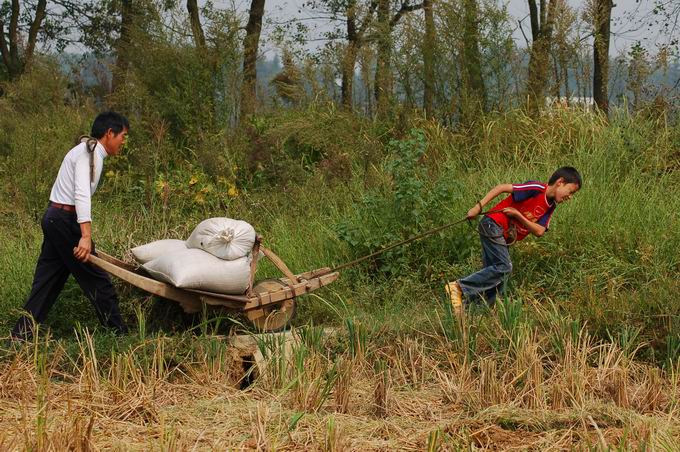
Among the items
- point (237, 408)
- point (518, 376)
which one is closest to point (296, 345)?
point (237, 408)

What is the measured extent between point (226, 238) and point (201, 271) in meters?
0.37

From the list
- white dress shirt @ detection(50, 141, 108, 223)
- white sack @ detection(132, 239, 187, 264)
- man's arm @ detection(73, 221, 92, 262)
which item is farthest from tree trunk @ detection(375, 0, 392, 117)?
man's arm @ detection(73, 221, 92, 262)

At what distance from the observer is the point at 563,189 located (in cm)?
710

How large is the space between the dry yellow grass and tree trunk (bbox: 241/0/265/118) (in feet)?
22.6

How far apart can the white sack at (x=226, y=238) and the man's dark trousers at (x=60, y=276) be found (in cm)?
79

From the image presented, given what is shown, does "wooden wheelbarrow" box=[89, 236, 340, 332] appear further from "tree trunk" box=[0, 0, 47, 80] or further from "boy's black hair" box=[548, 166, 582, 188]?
"tree trunk" box=[0, 0, 47, 80]

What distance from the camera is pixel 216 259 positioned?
652 centimetres

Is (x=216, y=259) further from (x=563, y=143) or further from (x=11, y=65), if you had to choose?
(x=11, y=65)

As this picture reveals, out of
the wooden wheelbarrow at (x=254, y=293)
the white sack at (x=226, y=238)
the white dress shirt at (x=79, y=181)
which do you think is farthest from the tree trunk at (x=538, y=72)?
the white dress shirt at (x=79, y=181)

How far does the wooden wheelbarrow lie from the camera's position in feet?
20.8

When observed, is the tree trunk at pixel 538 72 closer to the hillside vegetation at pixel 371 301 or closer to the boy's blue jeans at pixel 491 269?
the hillside vegetation at pixel 371 301

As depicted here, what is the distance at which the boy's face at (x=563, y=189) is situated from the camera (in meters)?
7.09

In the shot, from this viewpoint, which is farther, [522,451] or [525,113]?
[525,113]

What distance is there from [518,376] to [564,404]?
0.30 metres
